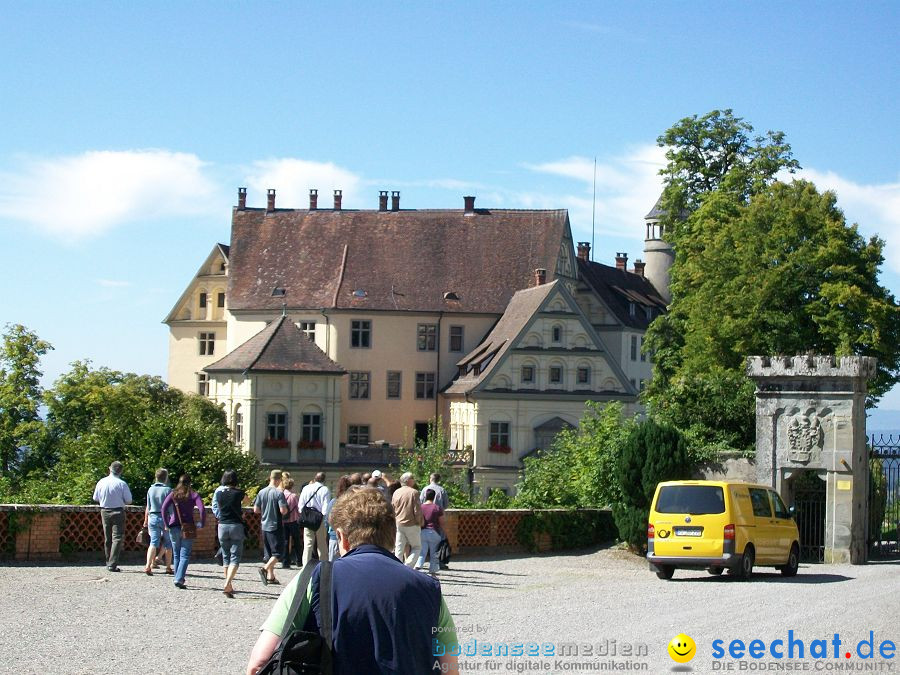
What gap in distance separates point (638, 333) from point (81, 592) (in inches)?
2555

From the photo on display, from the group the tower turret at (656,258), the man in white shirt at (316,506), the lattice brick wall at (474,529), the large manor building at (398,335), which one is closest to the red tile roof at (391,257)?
the large manor building at (398,335)

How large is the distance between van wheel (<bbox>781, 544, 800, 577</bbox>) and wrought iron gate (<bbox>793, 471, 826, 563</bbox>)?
2.90m

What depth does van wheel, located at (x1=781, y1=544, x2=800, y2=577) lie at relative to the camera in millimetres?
22000

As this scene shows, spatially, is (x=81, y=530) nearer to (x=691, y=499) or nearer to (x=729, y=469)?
(x=691, y=499)

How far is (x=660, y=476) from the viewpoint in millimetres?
25391

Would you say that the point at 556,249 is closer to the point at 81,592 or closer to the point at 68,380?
the point at 68,380

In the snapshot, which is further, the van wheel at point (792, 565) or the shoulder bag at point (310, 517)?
the van wheel at point (792, 565)

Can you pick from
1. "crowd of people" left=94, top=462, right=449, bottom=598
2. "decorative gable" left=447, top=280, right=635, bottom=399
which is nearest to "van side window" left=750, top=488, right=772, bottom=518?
"crowd of people" left=94, top=462, right=449, bottom=598

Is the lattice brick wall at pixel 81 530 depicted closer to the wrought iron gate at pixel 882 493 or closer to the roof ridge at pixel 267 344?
the wrought iron gate at pixel 882 493

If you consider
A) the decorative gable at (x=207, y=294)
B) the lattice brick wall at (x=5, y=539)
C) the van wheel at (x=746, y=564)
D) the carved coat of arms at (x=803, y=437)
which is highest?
the decorative gable at (x=207, y=294)

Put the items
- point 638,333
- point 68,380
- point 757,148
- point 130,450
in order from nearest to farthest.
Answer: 1. point 130,450
2. point 757,148
3. point 68,380
4. point 638,333

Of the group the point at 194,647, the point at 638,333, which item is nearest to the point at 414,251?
the point at 638,333

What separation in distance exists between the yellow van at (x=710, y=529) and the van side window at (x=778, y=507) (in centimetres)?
53

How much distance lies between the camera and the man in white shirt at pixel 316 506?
19422 mm
